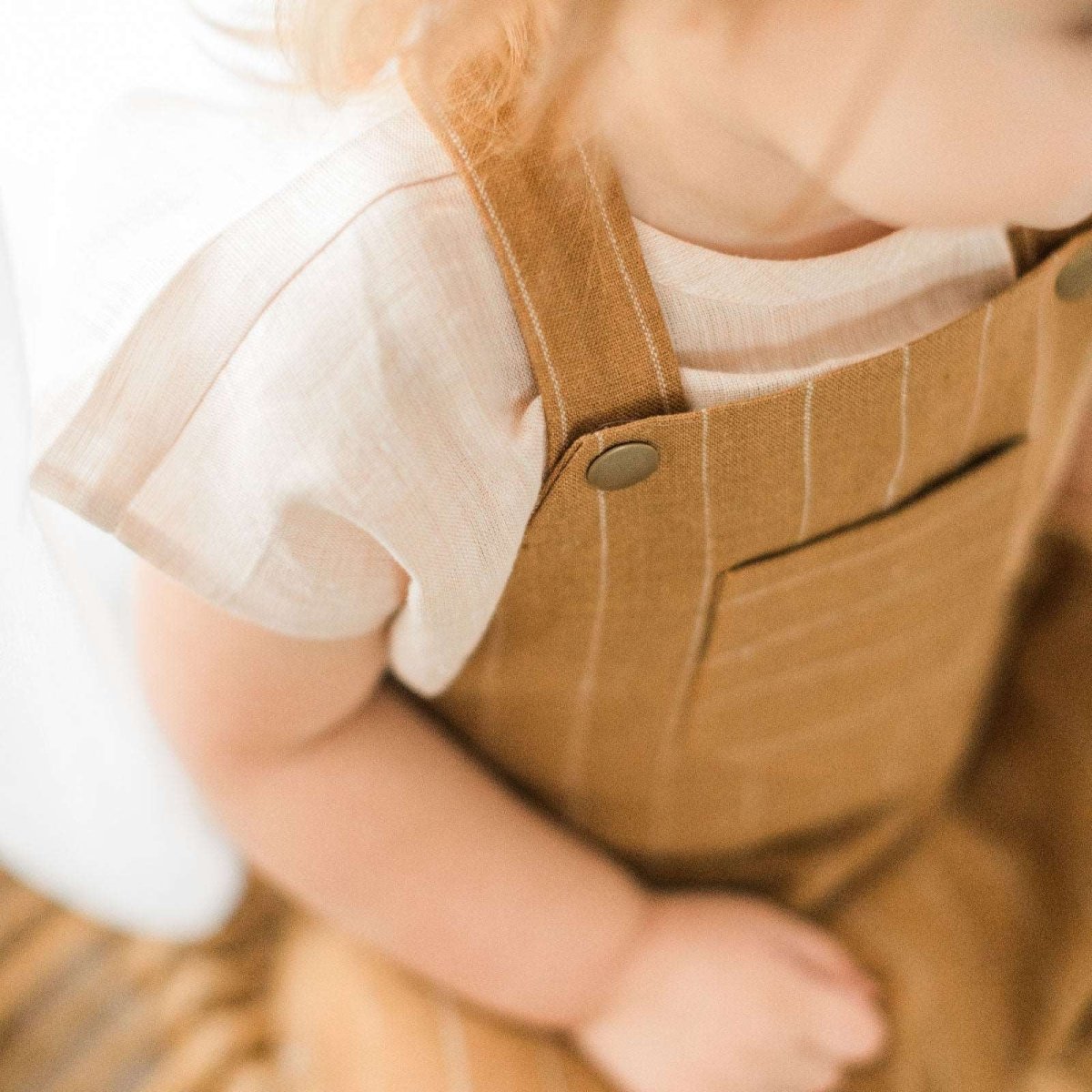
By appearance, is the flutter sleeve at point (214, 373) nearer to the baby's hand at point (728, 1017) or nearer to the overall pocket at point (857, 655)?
the overall pocket at point (857, 655)

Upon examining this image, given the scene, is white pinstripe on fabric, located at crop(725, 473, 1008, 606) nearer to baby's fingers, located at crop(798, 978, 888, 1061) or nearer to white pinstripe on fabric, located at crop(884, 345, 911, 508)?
white pinstripe on fabric, located at crop(884, 345, 911, 508)

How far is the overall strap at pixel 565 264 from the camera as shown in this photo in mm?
380

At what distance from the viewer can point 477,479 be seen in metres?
0.40

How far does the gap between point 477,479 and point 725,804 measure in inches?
12.5

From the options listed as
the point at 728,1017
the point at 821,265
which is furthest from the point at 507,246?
the point at 728,1017

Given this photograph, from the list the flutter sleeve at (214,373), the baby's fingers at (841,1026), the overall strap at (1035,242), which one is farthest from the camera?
the baby's fingers at (841,1026)

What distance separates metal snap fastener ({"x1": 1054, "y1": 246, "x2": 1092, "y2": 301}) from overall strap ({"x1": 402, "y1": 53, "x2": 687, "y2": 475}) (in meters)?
0.20

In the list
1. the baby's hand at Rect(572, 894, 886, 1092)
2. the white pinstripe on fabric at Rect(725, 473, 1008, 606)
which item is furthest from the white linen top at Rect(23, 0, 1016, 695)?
the baby's hand at Rect(572, 894, 886, 1092)

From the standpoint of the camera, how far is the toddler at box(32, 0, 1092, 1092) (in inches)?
14.4

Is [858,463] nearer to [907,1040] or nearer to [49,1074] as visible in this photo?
[907,1040]

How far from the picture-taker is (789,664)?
1.81 ft

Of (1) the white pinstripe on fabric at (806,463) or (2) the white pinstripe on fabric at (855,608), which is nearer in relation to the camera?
(1) the white pinstripe on fabric at (806,463)

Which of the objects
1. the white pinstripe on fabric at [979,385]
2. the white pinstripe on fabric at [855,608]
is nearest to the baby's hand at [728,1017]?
the white pinstripe on fabric at [855,608]

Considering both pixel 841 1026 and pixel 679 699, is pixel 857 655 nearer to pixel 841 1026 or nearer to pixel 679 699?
pixel 679 699
